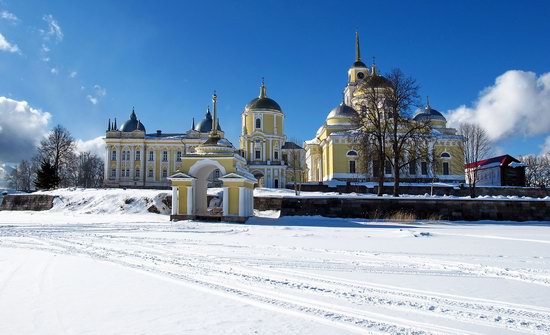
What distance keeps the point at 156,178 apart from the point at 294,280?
61.8 metres

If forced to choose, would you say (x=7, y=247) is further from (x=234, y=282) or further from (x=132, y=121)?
(x=132, y=121)

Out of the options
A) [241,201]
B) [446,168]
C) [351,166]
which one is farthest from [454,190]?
[241,201]

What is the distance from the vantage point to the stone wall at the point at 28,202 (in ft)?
125

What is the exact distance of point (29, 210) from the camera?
128 ft

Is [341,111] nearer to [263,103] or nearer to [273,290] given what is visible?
[263,103]

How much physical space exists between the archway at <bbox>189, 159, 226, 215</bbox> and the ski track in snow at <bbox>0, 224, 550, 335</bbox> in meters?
13.2

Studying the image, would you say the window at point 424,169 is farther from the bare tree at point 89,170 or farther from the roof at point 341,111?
the bare tree at point 89,170

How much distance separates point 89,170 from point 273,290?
3189 inches

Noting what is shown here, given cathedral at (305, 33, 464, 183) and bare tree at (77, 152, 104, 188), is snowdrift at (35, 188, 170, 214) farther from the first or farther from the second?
bare tree at (77, 152, 104, 188)

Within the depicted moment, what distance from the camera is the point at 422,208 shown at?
2678 centimetres

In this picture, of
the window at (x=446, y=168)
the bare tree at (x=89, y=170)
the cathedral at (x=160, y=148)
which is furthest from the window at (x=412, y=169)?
the bare tree at (x=89, y=170)

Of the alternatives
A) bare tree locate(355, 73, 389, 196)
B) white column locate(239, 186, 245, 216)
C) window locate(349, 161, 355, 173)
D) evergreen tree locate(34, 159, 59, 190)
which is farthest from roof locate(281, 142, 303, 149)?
white column locate(239, 186, 245, 216)

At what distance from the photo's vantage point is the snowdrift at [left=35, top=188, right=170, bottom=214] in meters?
33.4

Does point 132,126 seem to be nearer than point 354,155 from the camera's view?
No
